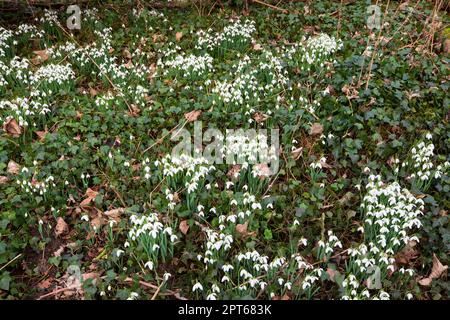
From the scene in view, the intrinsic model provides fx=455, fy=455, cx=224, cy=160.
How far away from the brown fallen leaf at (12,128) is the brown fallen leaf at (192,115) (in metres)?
1.69

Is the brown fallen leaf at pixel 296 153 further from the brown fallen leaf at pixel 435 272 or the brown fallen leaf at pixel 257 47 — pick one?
the brown fallen leaf at pixel 257 47

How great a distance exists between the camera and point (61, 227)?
3.81 metres

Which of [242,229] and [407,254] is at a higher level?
[242,229]

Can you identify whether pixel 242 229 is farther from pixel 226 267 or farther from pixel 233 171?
pixel 233 171

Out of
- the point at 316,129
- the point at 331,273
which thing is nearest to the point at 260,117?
the point at 316,129

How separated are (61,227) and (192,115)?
1790 millimetres

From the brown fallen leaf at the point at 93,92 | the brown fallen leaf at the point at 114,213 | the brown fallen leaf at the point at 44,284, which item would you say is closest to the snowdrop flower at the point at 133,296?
the brown fallen leaf at the point at 44,284

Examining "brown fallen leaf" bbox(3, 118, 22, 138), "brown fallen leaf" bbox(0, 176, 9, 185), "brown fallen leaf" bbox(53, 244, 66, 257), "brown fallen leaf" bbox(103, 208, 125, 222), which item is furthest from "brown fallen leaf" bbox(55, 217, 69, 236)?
"brown fallen leaf" bbox(3, 118, 22, 138)

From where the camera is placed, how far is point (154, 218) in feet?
11.3

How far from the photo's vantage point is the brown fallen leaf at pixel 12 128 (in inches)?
180

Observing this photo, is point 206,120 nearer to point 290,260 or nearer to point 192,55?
point 192,55

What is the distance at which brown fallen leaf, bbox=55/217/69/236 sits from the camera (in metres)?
3.80

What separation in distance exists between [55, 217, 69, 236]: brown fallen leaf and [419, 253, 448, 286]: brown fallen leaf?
2.87m
